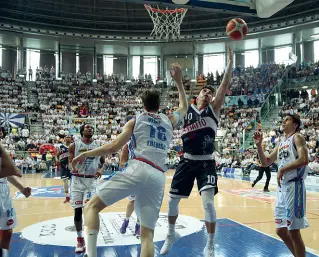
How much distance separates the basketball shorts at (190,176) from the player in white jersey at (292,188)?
0.75m

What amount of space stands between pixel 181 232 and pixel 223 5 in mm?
5257

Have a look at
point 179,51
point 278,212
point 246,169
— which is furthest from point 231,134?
point 278,212

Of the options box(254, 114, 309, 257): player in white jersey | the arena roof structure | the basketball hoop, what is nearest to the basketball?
box(254, 114, 309, 257): player in white jersey

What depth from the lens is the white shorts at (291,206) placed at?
13.1 feet

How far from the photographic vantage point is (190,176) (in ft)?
15.6

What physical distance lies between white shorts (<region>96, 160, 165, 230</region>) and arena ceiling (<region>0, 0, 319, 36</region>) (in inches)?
1194

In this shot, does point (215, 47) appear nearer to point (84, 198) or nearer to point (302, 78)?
point (302, 78)

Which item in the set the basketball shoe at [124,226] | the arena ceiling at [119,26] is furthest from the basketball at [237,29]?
the arena ceiling at [119,26]

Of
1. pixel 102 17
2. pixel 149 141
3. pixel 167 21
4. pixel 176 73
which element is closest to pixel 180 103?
pixel 176 73

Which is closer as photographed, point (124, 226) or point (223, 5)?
point (124, 226)

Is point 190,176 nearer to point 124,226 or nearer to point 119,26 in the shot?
point 124,226

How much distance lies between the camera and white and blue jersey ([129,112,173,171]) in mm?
3553

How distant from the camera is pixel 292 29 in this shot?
1239 inches

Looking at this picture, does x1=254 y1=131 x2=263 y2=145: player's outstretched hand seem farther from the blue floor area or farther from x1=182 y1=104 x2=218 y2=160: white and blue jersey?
the blue floor area
